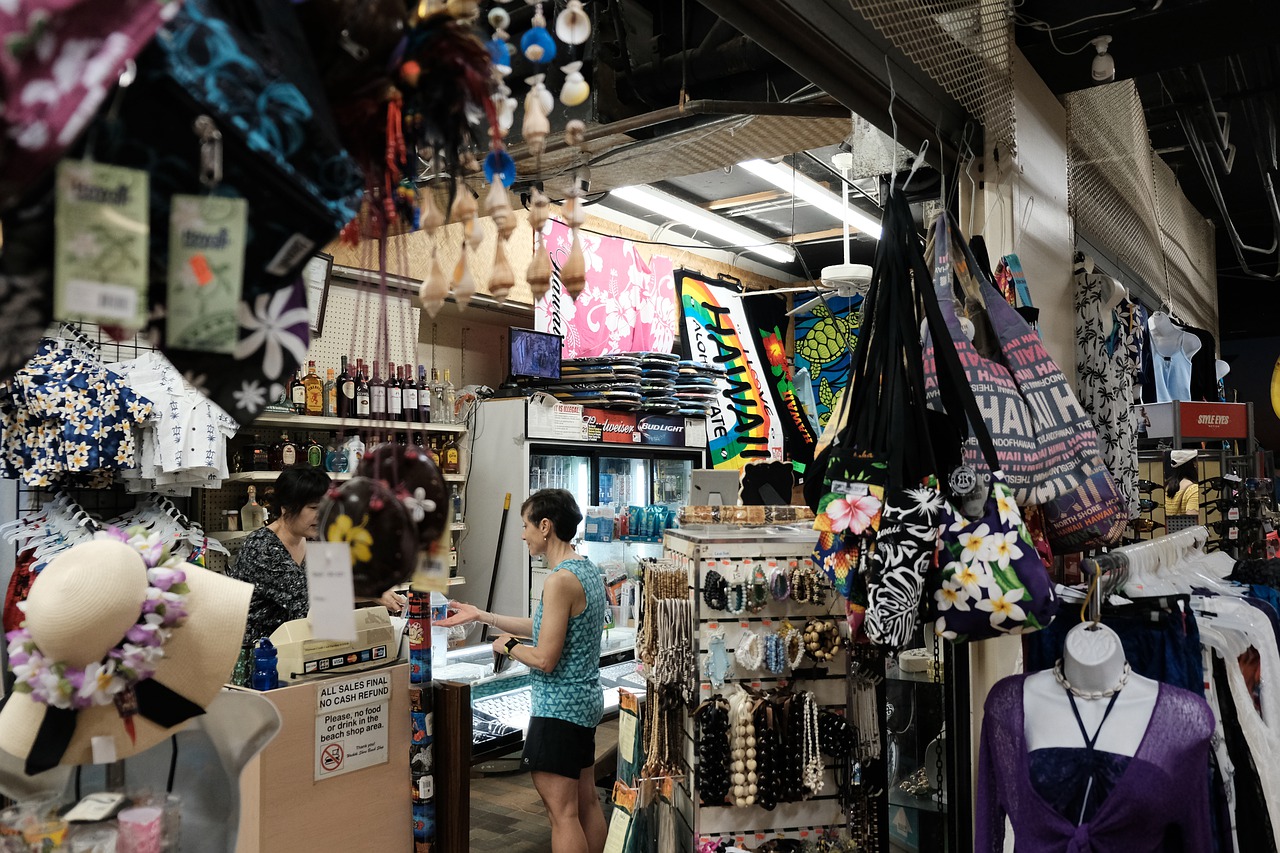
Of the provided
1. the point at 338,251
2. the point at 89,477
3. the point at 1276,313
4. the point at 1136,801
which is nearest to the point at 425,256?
the point at 338,251

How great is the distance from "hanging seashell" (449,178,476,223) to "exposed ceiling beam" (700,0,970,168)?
1.05 meters

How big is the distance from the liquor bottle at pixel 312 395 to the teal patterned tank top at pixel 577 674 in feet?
7.28

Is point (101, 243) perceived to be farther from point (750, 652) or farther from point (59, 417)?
point (59, 417)

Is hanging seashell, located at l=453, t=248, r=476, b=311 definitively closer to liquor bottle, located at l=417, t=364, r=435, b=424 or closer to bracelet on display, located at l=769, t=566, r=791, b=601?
bracelet on display, located at l=769, t=566, r=791, b=601

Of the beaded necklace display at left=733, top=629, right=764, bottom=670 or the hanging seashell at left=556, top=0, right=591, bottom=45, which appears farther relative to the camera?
the beaded necklace display at left=733, top=629, right=764, bottom=670

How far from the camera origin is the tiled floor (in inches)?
181

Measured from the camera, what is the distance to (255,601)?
399 cm

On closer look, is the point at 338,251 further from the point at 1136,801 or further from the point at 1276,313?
the point at 1276,313

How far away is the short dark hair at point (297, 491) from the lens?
4113 mm

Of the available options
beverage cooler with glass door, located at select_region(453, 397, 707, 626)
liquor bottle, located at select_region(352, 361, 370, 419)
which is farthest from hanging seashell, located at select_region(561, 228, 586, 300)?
beverage cooler with glass door, located at select_region(453, 397, 707, 626)

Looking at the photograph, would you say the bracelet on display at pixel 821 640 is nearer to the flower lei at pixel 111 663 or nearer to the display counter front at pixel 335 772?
the display counter front at pixel 335 772

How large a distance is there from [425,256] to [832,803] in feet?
13.8

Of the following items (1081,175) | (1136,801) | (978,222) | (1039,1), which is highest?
(1039,1)

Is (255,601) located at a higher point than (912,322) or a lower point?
lower
